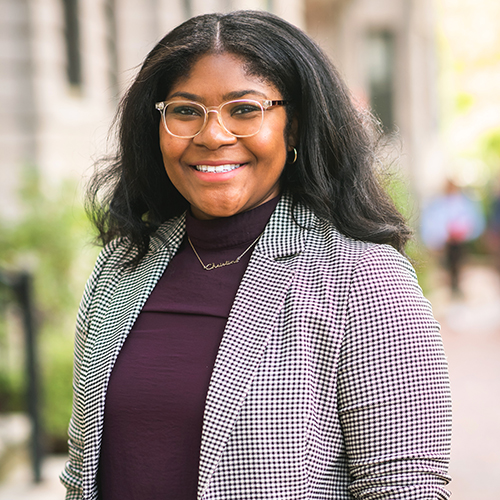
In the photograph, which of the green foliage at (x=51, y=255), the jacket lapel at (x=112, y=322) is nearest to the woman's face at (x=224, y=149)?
the jacket lapel at (x=112, y=322)

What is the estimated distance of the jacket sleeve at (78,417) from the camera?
2023mm

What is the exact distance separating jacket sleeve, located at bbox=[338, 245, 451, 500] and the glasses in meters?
0.54

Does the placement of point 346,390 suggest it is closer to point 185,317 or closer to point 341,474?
point 341,474

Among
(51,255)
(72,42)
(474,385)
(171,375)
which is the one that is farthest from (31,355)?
(72,42)

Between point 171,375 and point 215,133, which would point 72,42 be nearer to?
point 215,133

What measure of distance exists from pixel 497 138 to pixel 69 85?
28.4 metres

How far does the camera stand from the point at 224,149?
6.29ft

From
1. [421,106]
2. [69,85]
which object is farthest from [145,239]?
[421,106]

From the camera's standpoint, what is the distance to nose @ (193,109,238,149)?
188cm

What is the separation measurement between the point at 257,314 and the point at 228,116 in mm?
539

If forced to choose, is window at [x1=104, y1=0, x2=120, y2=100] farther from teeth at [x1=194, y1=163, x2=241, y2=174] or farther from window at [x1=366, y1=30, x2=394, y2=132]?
window at [x1=366, y1=30, x2=394, y2=132]

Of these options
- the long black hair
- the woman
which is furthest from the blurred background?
the woman

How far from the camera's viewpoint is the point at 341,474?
176 centimetres

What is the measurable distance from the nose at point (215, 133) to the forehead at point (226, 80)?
0.17ft
